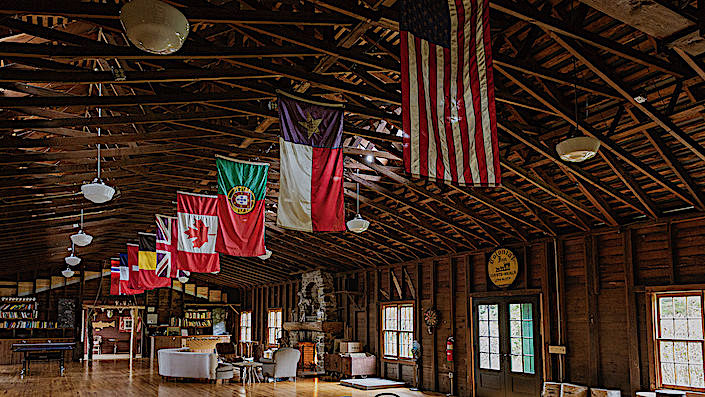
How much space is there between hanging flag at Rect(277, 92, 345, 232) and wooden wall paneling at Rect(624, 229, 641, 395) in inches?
237

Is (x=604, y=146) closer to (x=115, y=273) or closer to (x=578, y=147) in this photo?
(x=578, y=147)

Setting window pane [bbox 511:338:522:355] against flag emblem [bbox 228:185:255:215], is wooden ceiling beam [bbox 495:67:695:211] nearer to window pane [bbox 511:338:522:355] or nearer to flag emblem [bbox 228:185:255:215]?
flag emblem [bbox 228:185:255:215]

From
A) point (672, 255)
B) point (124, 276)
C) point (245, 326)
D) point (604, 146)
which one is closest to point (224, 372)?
point (124, 276)

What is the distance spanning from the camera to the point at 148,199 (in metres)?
14.1

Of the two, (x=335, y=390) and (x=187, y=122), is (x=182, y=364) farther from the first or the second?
(x=187, y=122)

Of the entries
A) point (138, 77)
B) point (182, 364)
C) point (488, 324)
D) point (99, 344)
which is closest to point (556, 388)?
point (488, 324)

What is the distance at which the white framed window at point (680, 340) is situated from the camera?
368 inches

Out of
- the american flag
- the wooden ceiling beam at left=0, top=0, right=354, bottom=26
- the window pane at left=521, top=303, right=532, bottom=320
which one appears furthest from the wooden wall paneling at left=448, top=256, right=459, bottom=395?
the american flag

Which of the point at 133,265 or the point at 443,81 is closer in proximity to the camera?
the point at 443,81

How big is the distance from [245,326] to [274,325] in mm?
3769

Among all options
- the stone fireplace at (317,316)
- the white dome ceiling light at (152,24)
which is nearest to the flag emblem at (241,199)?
the white dome ceiling light at (152,24)

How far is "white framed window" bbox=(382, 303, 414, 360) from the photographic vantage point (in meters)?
16.5

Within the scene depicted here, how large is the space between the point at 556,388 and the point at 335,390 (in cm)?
605

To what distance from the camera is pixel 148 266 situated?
1486 cm
